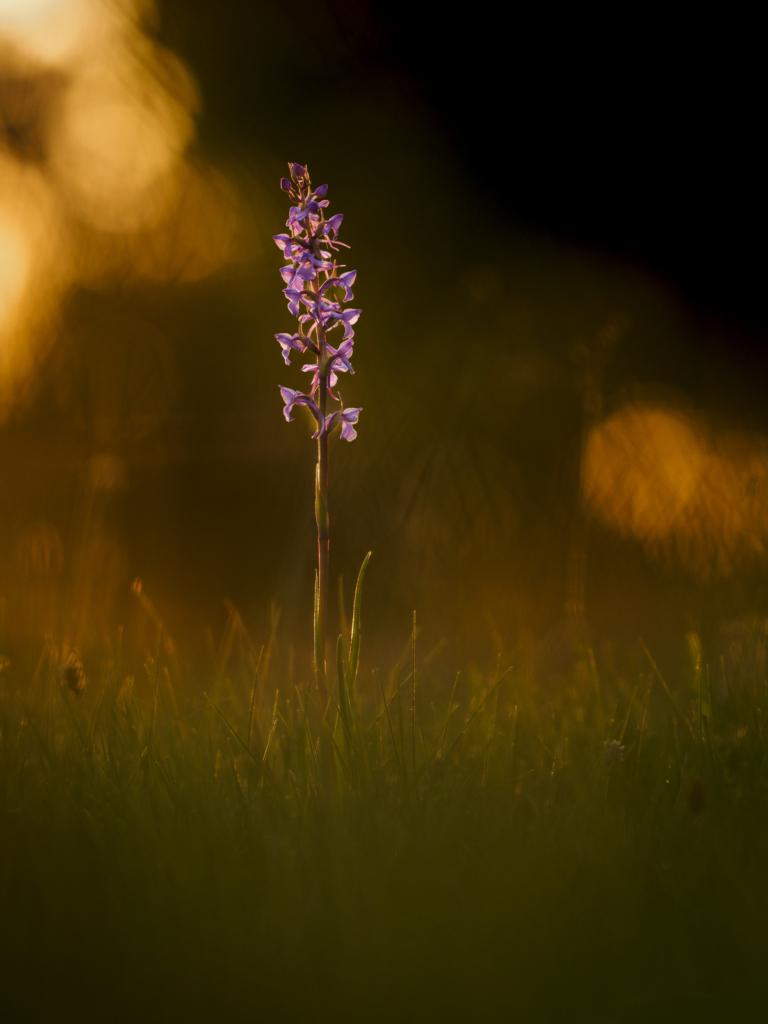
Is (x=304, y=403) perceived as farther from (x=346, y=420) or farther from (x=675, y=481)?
(x=675, y=481)

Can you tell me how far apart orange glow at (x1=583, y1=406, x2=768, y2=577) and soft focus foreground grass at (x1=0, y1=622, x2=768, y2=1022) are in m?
1.88

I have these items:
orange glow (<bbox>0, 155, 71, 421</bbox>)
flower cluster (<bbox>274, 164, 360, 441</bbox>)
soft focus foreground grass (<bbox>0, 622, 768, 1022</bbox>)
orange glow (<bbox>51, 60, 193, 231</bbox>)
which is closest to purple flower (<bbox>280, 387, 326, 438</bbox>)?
flower cluster (<bbox>274, 164, 360, 441</bbox>)

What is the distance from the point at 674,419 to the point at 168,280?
11.1ft

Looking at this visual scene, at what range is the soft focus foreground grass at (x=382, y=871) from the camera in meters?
1.10

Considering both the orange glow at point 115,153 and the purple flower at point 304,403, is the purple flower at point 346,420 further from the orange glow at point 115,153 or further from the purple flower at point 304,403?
the orange glow at point 115,153

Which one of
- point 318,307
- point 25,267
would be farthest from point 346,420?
point 25,267

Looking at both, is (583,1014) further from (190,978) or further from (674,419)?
(674,419)

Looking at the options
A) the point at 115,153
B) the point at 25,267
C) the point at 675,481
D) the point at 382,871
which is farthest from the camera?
the point at 675,481

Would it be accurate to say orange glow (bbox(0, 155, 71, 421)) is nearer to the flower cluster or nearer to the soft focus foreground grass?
the flower cluster

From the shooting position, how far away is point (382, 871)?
1.37 metres

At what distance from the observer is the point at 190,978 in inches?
44.0

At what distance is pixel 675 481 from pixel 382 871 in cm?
346

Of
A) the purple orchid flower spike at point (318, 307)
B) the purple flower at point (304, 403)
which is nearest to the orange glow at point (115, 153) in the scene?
the purple orchid flower spike at point (318, 307)

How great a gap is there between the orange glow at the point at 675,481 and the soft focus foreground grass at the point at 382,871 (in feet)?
6.18
